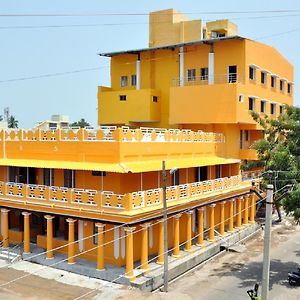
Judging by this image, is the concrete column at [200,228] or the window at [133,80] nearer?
the concrete column at [200,228]

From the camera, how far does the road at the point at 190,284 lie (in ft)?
59.0

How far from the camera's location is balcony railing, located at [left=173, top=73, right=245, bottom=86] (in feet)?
97.2

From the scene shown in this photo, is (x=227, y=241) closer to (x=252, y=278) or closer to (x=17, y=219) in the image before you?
(x=252, y=278)

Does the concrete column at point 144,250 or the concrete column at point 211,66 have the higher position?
the concrete column at point 211,66

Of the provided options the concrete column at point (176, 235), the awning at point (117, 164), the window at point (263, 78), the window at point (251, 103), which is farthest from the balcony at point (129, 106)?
the concrete column at point (176, 235)

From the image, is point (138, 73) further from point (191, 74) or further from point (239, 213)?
point (239, 213)

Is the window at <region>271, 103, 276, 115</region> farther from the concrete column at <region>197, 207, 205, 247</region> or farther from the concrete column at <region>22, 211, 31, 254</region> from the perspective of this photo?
the concrete column at <region>22, 211, 31, 254</region>

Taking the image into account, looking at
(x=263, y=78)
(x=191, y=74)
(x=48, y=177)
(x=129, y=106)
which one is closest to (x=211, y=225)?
(x=48, y=177)

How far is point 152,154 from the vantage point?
70.9ft

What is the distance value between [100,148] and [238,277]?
29.5 ft

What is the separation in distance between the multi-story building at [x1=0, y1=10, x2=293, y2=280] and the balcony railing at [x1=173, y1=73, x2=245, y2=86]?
0.23ft

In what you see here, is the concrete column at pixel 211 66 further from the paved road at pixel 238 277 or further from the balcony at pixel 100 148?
the paved road at pixel 238 277

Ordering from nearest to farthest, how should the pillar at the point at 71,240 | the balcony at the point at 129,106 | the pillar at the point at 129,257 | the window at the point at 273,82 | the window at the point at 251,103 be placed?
1. the pillar at the point at 129,257
2. the pillar at the point at 71,240
3. the window at the point at 251,103
4. the balcony at the point at 129,106
5. the window at the point at 273,82

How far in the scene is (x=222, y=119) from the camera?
28422 mm
